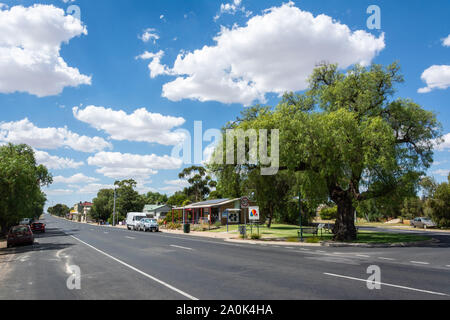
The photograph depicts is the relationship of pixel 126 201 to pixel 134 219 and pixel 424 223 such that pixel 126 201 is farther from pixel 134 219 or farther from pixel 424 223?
pixel 424 223

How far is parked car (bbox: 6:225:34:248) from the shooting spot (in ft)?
76.3

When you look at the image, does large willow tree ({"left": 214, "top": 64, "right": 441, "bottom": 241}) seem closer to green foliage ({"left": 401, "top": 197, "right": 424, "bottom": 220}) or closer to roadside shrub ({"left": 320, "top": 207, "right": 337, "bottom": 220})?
green foliage ({"left": 401, "top": 197, "right": 424, "bottom": 220})

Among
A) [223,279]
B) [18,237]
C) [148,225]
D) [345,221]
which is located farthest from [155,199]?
[223,279]

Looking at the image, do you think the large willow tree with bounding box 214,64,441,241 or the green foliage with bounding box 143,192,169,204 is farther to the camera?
the green foliage with bounding box 143,192,169,204

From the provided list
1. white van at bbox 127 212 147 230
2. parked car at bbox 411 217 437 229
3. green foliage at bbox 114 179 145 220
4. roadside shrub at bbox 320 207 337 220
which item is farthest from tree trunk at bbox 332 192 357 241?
green foliage at bbox 114 179 145 220

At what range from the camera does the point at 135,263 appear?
41.8ft

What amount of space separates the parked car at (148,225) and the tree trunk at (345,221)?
25.5m

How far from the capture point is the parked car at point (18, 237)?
23.2m

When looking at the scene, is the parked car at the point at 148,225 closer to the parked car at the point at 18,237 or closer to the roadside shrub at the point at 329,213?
the parked car at the point at 18,237

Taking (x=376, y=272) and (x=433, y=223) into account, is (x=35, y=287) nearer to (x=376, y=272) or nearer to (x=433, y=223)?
(x=376, y=272)

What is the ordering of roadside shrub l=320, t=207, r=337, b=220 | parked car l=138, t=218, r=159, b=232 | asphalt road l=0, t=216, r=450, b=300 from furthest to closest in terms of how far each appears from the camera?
roadside shrub l=320, t=207, r=337, b=220 → parked car l=138, t=218, r=159, b=232 → asphalt road l=0, t=216, r=450, b=300

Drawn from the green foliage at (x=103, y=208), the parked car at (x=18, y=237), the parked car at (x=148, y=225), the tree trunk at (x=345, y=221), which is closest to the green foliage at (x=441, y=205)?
the tree trunk at (x=345, y=221)
